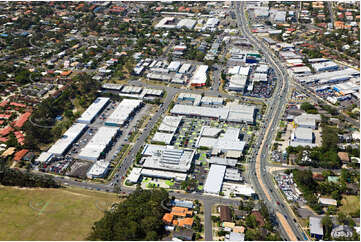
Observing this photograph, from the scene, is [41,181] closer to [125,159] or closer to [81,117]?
[125,159]

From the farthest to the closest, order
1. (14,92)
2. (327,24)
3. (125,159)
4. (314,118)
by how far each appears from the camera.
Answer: (327,24), (14,92), (314,118), (125,159)

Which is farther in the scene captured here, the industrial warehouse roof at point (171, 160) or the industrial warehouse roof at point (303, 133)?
the industrial warehouse roof at point (303, 133)

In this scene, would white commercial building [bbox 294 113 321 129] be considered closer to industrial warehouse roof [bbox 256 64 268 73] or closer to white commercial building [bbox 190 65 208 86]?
industrial warehouse roof [bbox 256 64 268 73]

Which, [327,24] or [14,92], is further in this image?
A: [327,24]

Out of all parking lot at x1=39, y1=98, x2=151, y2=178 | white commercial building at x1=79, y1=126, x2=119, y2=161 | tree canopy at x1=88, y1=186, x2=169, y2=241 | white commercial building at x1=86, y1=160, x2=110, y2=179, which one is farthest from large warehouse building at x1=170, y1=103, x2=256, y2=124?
tree canopy at x1=88, y1=186, x2=169, y2=241

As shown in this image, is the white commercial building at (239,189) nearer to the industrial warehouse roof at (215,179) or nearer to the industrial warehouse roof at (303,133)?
the industrial warehouse roof at (215,179)


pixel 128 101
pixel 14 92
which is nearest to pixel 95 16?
pixel 14 92

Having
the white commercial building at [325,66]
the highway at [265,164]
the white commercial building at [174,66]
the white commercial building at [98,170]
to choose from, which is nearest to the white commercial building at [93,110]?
the white commercial building at [98,170]
